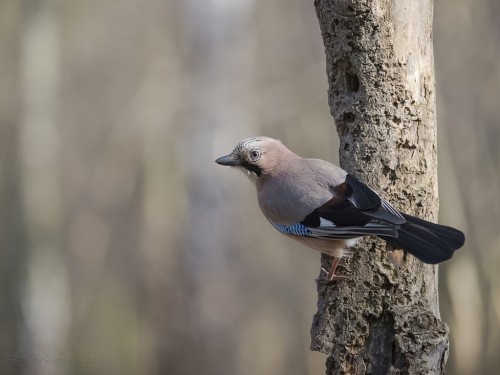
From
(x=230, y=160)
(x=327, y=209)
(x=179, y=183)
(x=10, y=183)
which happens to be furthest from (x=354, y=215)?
(x=10, y=183)

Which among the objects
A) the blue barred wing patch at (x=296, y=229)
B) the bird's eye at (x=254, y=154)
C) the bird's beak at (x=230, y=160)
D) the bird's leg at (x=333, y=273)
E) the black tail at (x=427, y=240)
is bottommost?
the bird's leg at (x=333, y=273)

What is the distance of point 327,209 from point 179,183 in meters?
8.59

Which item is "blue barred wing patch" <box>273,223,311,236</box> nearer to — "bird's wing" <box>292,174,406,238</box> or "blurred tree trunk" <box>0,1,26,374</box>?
"bird's wing" <box>292,174,406,238</box>

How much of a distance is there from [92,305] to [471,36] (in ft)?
24.9

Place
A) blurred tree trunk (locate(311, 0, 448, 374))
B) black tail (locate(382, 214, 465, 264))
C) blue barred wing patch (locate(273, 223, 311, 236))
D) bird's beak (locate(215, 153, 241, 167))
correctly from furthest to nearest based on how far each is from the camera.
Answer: bird's beak (locate(215, 153, 241, 167)) < blue barred wing patch (locate(273, 223, 311, 236)) < blurred tree trunk (locate(311, 0, 448, 374)) < black tail (locate(382, 214, 465, 264))

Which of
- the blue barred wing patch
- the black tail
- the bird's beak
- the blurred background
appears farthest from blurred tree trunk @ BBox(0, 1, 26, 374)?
the black tail

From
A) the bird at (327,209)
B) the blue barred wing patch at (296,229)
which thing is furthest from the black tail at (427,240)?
the blue barred wing patch at (296,229)

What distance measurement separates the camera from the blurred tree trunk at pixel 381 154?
423 cm

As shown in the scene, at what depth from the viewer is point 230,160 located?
15.8 feet

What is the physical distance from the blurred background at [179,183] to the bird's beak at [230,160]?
12.1 feet

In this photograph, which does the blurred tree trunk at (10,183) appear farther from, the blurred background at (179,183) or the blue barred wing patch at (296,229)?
the blue barred wing patch at (296,229)

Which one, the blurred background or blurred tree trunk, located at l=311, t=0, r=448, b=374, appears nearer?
blurred tree trunk, located at l=311, t=0, r=448, b=374

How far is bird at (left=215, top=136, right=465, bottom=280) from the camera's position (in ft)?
13.3

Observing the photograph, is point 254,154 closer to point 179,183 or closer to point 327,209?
point 327,209
